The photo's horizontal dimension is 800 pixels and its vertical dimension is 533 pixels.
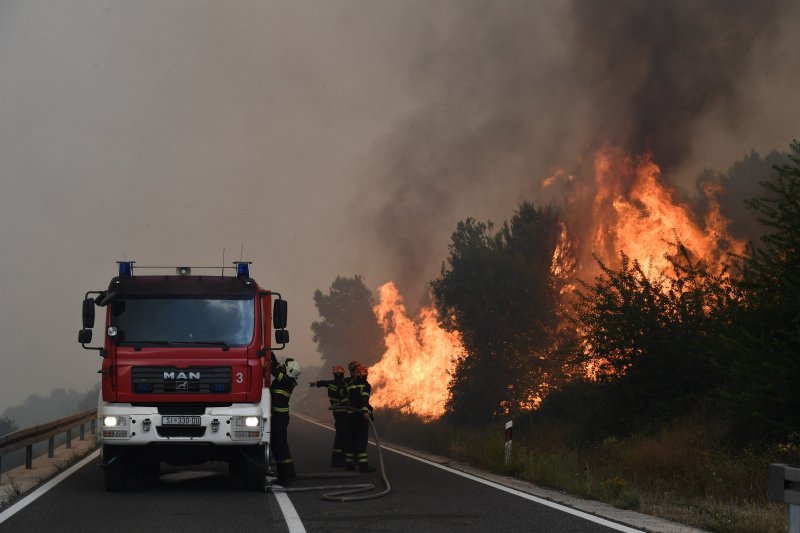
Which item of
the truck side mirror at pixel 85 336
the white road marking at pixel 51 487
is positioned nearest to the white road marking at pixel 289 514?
the white road marking at pixel 51 487

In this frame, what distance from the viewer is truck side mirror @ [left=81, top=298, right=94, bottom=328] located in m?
12.9

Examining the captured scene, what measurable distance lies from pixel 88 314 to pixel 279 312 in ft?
8.29

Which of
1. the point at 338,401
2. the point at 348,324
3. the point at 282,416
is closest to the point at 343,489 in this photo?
the point at 282,416

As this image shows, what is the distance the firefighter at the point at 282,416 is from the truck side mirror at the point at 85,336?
2642 millimetres

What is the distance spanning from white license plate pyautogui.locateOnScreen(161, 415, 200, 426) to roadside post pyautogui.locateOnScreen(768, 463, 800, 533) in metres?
7.80

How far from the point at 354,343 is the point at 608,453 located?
7137cm

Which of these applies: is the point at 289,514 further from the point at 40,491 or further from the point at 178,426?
the point at 40,491

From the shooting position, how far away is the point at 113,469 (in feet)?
43.0

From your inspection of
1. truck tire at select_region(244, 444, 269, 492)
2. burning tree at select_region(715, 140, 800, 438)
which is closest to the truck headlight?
truck tire at select_region(244, 444, 269, 492)

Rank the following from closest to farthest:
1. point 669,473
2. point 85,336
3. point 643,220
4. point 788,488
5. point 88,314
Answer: point 788,488 → point 88,314 → point 85,336 → point 669,473 → point 643,220

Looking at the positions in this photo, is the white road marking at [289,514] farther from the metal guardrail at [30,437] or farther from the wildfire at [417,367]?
the wildfire at [417,367]

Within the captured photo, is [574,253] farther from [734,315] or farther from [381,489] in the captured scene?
[381,489]

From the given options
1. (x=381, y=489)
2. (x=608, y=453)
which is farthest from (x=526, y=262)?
(x=381, y=489)

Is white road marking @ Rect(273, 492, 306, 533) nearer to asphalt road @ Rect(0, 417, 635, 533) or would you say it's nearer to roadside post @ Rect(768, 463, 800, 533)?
asphalt road @ Rect(0, 417, 635, 533)
